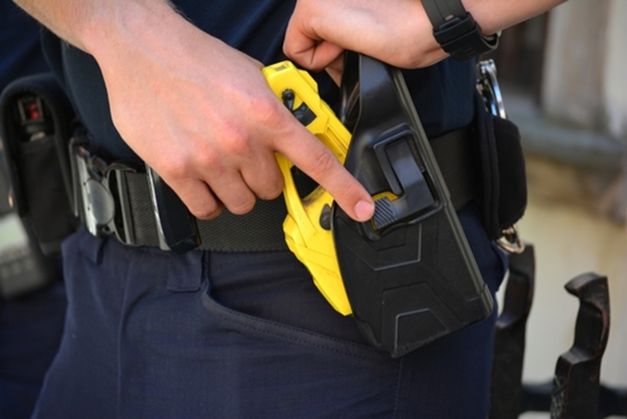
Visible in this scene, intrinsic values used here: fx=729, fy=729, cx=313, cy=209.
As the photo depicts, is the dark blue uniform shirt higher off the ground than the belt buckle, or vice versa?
the dark blue uniform shirt

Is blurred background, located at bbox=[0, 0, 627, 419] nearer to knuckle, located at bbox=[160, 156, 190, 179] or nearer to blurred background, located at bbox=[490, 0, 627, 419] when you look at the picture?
blurred background, located at bbox=[490, 0, 627, 419]

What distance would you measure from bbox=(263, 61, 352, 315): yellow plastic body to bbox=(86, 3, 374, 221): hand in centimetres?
3

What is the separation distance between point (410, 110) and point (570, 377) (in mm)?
586

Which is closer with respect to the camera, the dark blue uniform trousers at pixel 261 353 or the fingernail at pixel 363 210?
the fingernail at pixel 363 210

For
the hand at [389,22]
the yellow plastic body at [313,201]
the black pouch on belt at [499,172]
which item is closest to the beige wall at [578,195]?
the black pouch on belt at [499,172]

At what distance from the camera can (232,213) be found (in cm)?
94

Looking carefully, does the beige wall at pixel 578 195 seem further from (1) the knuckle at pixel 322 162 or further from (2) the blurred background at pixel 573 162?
(1) the knuckle at pixel 322 162

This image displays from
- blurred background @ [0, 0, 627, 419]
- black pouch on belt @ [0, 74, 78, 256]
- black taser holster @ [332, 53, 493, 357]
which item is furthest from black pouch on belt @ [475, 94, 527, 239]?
blurred background @ [0, 0, 627, 419]

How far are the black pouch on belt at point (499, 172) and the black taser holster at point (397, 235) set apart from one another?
185mm

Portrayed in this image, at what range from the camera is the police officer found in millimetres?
807

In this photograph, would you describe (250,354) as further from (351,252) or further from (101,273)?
(101,273)

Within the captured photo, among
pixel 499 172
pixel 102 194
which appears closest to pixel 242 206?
pixel 102 194

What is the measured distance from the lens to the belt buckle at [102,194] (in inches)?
40.8

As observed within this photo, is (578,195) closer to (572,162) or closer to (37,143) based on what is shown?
(572,162)
